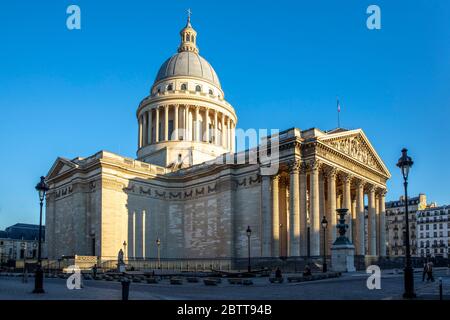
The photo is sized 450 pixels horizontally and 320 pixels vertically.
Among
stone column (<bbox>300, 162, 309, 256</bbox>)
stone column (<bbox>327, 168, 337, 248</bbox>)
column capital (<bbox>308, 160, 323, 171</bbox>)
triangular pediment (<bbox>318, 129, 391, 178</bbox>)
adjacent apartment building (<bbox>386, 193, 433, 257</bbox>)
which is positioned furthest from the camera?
adjacent apartment building (<bbox>386, 193, 433, 257</bbox>)

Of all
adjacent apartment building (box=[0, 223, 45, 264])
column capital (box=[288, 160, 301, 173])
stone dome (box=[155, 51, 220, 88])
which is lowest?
adjacent apartment building (box=[0, 223, 45, 264])

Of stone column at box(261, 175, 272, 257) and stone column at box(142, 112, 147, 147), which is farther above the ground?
stone column at box(142, 112, 147, 147)

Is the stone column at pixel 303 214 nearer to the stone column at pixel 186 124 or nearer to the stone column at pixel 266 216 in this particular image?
the stone column at pixel 266 216

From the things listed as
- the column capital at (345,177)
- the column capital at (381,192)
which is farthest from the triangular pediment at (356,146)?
the column capital at (345,177)

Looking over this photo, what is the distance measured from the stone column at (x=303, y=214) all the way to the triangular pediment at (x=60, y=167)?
1214 inches

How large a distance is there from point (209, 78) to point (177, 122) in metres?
13.3

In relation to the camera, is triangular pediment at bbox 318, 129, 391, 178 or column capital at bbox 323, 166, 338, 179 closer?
column capital at bbox 323, 166, 338, 179

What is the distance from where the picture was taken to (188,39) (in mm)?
96812

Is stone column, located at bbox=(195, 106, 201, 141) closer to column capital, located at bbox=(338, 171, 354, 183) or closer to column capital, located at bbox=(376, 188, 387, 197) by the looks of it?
column capital, located at bbox=(338, 171, 354, 183)

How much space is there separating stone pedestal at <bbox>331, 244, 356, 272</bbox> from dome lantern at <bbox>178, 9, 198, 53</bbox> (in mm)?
60834

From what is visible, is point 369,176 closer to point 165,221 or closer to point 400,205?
point 165,221

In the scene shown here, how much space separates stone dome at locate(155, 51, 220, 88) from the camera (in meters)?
87.9

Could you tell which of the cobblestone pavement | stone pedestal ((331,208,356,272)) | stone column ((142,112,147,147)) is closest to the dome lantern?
stone column ((142,112,147,147))
